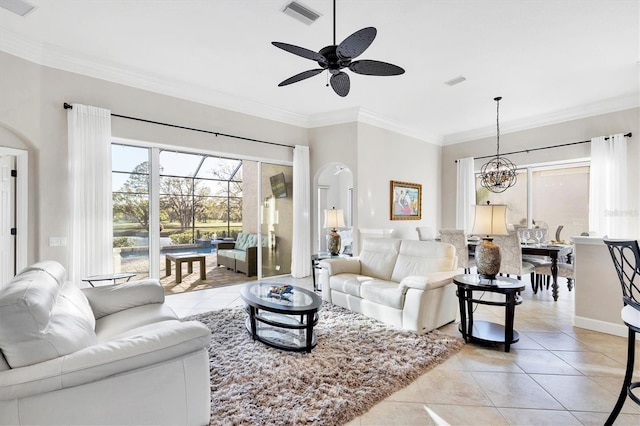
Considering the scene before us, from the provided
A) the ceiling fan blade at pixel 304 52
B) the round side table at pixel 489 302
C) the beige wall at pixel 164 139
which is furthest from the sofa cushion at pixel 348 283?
the ceiling fan blade at pixel 304 52

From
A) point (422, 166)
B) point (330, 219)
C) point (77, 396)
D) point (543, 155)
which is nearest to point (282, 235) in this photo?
point (330, 219)

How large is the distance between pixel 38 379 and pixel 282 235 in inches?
193

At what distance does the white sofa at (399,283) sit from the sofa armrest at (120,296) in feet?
6.83

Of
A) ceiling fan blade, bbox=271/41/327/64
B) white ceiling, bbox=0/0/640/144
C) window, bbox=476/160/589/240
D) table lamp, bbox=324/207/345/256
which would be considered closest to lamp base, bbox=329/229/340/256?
table lamp, bbox=324/207/345/256

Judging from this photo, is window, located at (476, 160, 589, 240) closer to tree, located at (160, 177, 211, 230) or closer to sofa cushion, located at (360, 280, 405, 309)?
sofa cushion, located at (360, 280, 405, 309)

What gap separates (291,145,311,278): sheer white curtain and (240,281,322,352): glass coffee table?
2.52 m

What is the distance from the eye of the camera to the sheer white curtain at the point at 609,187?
5070 millimetres

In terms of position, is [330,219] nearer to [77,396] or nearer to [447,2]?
[447,2]

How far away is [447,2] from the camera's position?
2795 millimetres

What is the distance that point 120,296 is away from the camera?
2621 mm

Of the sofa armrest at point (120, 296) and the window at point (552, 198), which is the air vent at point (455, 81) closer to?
the window at point (552, 198)

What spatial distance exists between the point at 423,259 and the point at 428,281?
28.4 inches

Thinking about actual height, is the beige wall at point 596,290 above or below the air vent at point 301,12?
below

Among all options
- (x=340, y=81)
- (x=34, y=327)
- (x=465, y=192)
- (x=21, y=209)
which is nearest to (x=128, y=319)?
(x=34, y=327)
